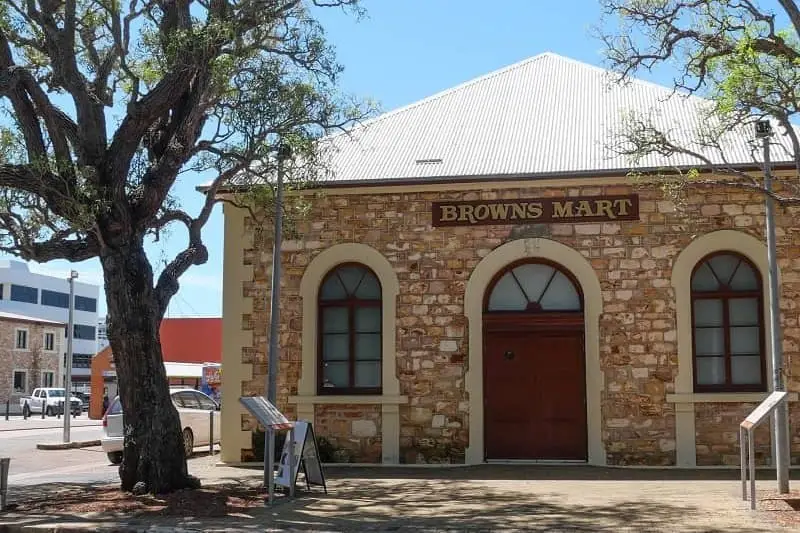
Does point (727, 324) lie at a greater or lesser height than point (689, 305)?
lesser

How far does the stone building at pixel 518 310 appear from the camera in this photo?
13.8 metres

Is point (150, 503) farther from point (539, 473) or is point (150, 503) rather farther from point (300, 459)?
point (539, 473)

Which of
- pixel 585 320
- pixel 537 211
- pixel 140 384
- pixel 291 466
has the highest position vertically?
pixel 537 211

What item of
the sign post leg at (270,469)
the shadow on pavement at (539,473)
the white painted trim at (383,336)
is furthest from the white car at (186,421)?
the sign post leg at (270,469)

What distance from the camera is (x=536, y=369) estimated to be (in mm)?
14469

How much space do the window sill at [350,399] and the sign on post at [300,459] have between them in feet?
9.09

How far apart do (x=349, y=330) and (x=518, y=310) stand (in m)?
2.81

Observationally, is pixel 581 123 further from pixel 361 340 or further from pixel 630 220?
pixel 361 340

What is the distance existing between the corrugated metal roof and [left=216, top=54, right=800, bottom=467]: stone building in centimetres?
10

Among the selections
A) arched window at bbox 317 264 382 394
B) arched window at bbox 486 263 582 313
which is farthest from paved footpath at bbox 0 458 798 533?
arched window at bbox 486 263 582 313

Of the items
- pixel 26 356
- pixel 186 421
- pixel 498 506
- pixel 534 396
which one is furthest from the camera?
pixel 26 356

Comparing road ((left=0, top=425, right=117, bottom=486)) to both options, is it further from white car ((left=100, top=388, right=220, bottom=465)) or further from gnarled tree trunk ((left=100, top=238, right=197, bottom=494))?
gnarled tree trunk ((left=100, top=238, right=197, bottom=494))

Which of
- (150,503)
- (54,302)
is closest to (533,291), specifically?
(150,503)

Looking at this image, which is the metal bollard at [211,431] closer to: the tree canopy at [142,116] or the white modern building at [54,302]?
the tree canopy at [142,116]
